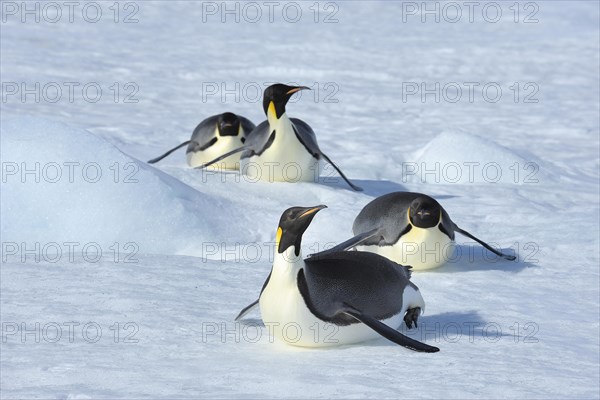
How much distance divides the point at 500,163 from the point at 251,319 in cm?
395

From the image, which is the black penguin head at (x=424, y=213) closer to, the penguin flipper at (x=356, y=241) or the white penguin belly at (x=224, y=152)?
the penguin flipper at (x=356, y=241)

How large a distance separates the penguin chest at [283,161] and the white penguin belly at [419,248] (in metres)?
1.87

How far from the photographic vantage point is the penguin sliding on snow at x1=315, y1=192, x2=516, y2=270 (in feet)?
15.6

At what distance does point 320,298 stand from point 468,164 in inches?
169

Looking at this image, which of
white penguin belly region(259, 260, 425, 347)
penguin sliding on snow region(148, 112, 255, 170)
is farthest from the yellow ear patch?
white penguin belly region(259, 260, 425, 347)

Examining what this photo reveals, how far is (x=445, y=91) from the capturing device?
11.8 meters

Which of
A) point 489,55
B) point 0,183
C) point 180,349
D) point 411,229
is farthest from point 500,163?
point 489,55

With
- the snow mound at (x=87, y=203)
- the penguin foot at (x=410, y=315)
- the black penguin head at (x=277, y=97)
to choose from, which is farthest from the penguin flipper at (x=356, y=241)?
the black penguin head at (x=277, y=97)

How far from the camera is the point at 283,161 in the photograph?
6719 mm

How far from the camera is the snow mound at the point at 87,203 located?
5342 millimetres

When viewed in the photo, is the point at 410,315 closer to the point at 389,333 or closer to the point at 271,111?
the point at 389,333

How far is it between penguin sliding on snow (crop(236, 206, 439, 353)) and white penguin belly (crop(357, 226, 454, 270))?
0.99 meters

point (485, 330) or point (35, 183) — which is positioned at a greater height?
point (35, 183)

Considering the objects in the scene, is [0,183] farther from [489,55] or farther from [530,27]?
[530,27]
